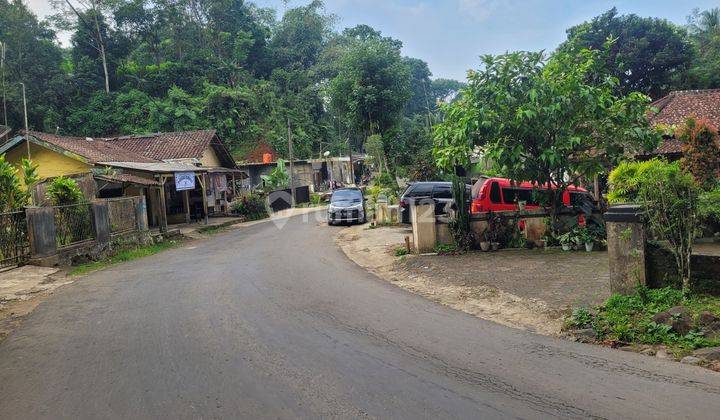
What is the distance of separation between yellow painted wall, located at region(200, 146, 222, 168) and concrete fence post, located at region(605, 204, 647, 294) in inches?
1026

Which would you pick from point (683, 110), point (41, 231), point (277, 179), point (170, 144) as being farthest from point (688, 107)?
point (170, 144)

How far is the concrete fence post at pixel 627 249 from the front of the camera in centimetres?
689

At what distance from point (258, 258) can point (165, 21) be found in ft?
152

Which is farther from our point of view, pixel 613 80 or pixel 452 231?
pixel 452 231

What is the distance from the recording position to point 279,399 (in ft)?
14.5

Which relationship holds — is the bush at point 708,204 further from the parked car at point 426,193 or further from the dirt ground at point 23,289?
the parked car at point 426,193

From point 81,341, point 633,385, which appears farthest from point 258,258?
point 633,385

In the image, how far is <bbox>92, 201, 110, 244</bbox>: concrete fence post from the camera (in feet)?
51.2

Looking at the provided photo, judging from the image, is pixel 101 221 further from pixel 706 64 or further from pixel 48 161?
pixel 706 64

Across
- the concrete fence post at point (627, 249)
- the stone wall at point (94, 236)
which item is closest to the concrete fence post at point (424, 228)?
the concrete fence post at point (627, 249)

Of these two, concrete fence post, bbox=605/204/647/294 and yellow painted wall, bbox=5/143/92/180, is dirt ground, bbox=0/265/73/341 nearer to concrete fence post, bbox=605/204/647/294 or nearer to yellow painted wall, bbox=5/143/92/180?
concrete fence post, bbox=605/204/647/294

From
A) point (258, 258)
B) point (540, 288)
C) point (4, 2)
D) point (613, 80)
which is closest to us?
point (540, 288)

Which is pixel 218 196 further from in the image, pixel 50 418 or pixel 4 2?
pixel 4 2

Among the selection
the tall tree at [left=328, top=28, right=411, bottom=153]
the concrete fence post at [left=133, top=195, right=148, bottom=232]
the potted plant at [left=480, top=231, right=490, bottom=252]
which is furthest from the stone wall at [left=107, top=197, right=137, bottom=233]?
the tall tree at [left=328, top=28, right=411, bottom=153]
